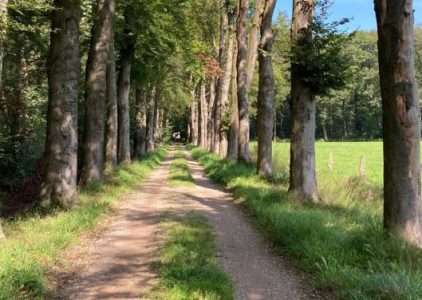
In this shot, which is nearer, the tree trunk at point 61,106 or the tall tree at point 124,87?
the tree trunk at point 61,106

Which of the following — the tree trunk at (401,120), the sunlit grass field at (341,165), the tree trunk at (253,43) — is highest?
the tree trunk at (253,43)

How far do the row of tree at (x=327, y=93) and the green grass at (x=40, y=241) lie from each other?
15.5ft

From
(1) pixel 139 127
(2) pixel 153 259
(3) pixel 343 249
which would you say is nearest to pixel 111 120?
(1) pixel 139 127

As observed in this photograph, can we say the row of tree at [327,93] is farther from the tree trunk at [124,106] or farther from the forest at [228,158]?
the tree trunk at [124,106]

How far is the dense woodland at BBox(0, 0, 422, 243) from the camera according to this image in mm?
7457

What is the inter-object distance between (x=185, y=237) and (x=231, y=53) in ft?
79.2

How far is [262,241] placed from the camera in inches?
387

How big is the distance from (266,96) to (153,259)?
10618 millimetres

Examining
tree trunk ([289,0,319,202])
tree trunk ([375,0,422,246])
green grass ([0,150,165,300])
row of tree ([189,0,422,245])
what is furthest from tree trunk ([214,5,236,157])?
tree trunk ([375,0,422,246])

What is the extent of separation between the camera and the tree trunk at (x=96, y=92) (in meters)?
16.5

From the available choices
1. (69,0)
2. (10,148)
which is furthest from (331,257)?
(10,148)

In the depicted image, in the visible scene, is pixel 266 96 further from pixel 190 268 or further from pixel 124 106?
pixel 190 268

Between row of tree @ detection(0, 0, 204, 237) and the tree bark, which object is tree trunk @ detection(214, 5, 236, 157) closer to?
row of tree @ detection(0, 0, 204, 237)

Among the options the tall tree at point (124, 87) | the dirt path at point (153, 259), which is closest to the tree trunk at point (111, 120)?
the tall tree at point (124, 87)
